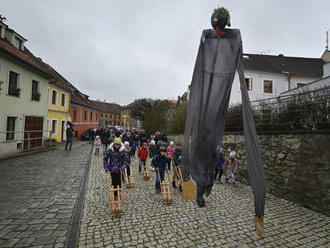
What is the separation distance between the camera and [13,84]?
12.1m

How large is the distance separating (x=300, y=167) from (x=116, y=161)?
572 cm

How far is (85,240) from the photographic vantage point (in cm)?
340

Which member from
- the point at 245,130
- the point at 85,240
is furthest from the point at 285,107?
the point at 85,240

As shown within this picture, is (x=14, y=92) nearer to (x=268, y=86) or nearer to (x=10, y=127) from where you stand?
(x=10, y=127)

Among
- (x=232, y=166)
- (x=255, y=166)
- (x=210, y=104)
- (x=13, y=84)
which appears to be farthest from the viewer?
(x=13, y=84)

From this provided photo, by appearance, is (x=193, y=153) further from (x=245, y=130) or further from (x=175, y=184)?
(x=175, y=184)

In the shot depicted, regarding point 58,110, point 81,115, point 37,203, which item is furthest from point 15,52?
point 81,115

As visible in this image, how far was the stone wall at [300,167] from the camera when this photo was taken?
15.5 feet

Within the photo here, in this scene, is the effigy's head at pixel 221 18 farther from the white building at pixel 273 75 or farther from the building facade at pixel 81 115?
the building facade at pixel 81 115

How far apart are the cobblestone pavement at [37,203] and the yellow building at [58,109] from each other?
1121cm

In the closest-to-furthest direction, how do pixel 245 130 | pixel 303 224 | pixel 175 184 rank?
1. pixel 245 130
2. pixel 303 224
3. pixel 175 184

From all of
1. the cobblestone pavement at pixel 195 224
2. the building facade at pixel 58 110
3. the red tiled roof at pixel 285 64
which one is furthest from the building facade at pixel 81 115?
the red tiled roof at pixel 285 64

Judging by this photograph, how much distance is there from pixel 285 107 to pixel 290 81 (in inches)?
818

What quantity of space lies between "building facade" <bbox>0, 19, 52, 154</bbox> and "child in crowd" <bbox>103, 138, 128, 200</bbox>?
10173mm
